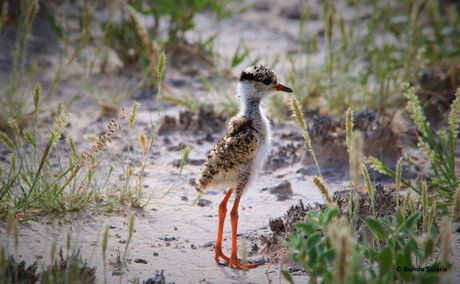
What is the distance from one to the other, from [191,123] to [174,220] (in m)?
1.88

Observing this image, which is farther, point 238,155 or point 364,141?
point 364,141

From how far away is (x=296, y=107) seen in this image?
306 centimetres

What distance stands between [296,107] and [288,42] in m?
5.25

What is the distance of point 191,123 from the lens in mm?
5852

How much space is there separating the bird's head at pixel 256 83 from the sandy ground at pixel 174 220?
0.87 meters

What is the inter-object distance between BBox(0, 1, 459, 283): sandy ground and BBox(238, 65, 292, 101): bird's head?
2.86 ft

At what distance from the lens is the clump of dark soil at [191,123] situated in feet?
19.1

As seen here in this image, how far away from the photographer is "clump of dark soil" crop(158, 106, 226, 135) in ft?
19.1

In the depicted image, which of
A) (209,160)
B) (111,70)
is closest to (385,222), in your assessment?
(209,160)

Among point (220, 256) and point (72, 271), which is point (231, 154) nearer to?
point (220, 256)

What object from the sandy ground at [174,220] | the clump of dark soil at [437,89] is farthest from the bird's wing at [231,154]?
the clump of dark soil at [437,89]

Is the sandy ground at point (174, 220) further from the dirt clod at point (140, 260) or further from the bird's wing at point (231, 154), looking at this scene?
the bird's wing at point (231, 154)

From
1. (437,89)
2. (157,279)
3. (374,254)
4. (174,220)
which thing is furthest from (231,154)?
(437,89)

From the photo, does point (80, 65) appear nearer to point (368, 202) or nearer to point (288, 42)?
point (288, 42)
